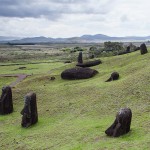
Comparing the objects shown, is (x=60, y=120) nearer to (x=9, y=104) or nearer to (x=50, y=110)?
(x=50, y=110)

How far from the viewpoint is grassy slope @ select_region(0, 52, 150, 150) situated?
24781 mm

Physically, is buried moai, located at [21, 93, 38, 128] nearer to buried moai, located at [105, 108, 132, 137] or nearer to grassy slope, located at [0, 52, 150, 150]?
grassy slope, located at [0, 52, 150, 150]

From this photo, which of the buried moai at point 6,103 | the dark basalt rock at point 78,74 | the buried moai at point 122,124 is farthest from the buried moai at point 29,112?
the dark basalt rock at point 78,74

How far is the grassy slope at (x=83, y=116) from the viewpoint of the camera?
24781 mm

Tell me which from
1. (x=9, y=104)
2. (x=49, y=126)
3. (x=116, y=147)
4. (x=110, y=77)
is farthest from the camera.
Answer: (x=110, y=77)

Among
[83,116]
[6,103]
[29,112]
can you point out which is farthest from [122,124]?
[6,103]

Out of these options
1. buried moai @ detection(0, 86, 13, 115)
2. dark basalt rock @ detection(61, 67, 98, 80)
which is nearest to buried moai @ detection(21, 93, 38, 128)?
buried moai @ detection(0, 86, 13, 115)

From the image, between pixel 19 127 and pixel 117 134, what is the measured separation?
1208cm

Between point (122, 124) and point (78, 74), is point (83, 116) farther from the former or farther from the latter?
point (78, 74)

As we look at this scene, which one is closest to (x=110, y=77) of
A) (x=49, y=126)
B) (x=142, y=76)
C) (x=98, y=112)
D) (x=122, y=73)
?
(x=122, y=73)

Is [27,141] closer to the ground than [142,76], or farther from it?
closer to the ground

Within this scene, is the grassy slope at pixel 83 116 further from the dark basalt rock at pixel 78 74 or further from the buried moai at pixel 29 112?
the dark basalt rock at pixel 78 74

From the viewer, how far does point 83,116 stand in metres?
33.3

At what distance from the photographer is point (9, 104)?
39594mm
